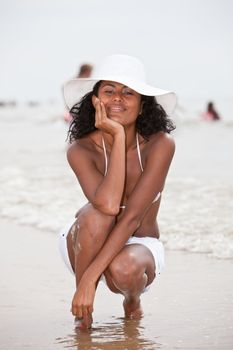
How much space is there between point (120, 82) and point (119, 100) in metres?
0.12

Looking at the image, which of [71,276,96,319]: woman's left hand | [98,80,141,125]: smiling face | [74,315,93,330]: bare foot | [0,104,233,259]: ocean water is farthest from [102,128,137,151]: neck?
[0,104,233,259]: ocean water

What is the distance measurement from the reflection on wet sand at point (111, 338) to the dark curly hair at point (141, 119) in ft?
3.03

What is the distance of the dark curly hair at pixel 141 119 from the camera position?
13.0ft

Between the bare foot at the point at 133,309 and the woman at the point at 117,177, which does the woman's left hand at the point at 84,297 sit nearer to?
the woman at the point at 117,177

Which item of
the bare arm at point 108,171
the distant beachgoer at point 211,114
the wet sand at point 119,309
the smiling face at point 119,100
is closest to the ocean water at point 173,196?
the wet sand at point 119,309

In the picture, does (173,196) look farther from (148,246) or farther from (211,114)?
(211,114)

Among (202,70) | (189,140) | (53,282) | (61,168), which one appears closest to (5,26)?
(202,70)

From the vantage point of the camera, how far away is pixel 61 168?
1184 centimetres

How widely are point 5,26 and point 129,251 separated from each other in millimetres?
84001

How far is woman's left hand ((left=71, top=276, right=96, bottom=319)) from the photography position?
3494mm

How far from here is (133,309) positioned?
3828 mm

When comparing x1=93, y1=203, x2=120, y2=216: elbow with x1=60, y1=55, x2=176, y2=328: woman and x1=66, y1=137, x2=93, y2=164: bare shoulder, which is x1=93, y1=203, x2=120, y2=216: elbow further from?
x1=66, y1=137, x2=93, y2=164: bare shoulder

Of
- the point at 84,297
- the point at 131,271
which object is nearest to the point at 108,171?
the point at 131,271

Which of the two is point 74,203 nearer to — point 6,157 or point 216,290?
point 216,290
